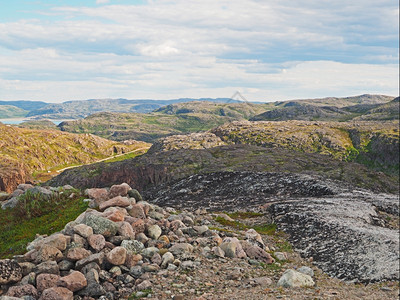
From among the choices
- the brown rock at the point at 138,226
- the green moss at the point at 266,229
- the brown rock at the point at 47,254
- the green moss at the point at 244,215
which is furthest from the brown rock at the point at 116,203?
the green moss at the point at 244,215

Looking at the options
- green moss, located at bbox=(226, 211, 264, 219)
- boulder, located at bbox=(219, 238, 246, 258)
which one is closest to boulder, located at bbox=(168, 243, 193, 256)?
boulder, located at bbox=(219, 238, 246, 258)

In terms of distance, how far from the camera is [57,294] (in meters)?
15.5

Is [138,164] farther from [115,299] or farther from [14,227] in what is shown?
[115,299]

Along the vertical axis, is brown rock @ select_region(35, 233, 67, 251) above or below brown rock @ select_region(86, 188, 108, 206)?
below

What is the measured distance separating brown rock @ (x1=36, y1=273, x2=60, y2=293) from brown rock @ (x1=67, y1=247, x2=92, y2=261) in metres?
1.87

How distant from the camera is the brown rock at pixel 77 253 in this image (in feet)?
60.2

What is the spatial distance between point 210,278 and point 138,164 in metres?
112

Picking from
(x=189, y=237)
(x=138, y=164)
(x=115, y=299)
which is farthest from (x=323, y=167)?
(x=115, y=299)

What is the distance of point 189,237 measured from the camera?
24.8 meters

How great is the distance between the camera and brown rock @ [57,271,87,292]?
16141mm

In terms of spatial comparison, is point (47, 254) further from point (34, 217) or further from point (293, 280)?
point (293, 280)

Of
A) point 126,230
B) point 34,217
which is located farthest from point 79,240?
point 34,217

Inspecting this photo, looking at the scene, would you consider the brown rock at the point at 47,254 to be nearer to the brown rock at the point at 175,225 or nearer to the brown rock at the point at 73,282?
the brown rock at the point at 73,282

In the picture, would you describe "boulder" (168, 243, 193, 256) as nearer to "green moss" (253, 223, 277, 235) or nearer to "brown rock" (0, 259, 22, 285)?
"brown rock" (0, 259, 22, 285)
